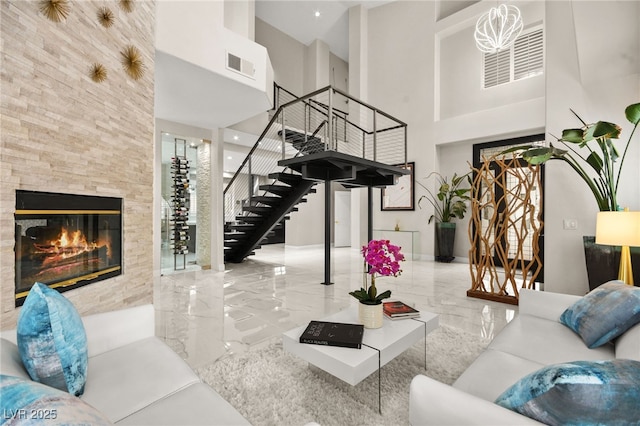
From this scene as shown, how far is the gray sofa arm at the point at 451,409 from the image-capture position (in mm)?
846

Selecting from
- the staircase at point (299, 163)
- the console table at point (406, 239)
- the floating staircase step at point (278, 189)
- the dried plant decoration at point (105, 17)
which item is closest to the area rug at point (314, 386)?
the staircase at point (299, 163)

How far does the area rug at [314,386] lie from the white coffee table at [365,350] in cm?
15

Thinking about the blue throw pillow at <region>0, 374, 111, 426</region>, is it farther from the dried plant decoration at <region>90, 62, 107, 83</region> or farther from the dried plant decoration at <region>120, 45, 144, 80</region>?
the dried plant decoration at <region>120, 45, 144, 80</region>

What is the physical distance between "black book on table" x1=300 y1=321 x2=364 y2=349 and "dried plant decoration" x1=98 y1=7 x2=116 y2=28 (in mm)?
3153

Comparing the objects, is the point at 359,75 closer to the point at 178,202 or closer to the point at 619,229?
the point at 178,202

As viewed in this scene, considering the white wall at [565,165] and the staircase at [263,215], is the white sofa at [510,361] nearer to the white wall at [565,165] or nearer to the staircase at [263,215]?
the white wall at [565,165]

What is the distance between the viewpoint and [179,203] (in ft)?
18.8

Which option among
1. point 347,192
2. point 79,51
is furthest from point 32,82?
point 347,192

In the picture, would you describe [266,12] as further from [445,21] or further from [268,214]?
[268,214]

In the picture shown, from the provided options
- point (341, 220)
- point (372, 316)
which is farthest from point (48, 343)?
point (341, 220)

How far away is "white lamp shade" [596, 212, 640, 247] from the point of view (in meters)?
2.67

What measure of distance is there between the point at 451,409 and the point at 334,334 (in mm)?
1003

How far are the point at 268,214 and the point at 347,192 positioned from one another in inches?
179

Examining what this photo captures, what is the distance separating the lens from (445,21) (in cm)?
723
